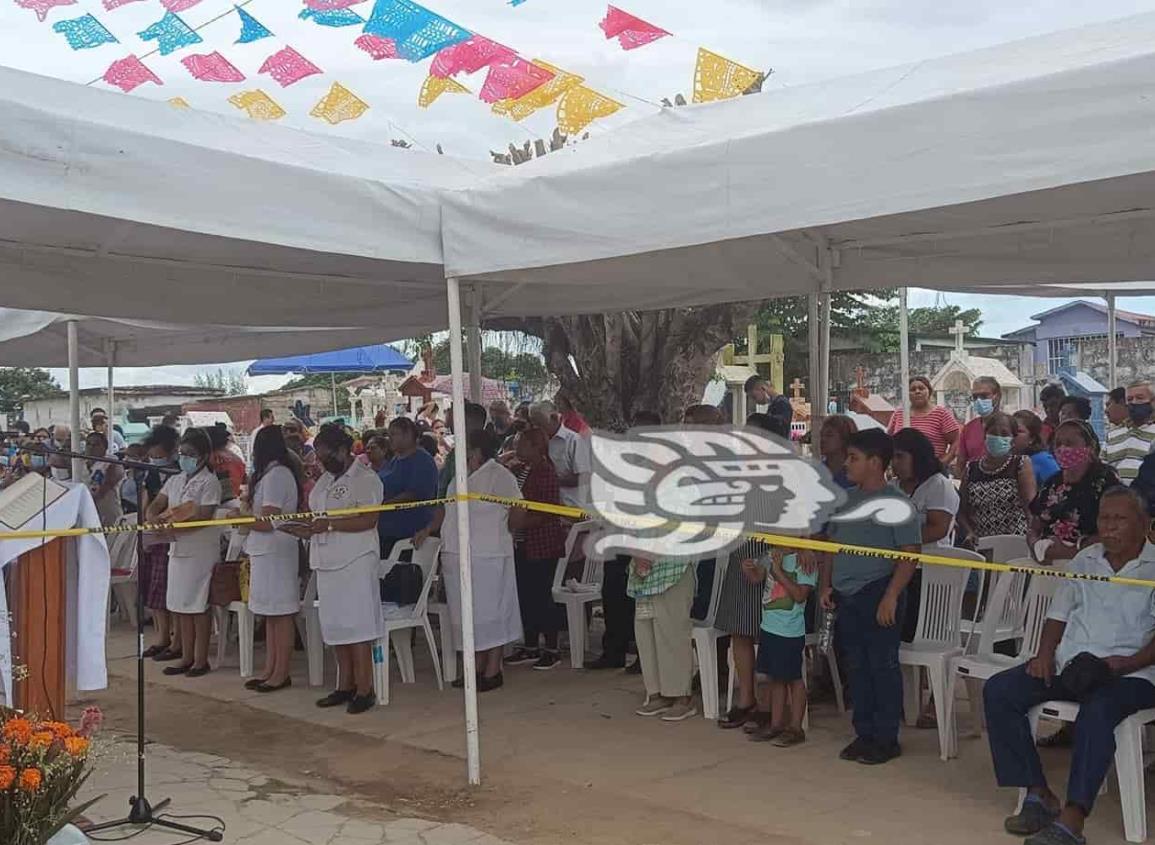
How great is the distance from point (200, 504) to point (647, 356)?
6.10m

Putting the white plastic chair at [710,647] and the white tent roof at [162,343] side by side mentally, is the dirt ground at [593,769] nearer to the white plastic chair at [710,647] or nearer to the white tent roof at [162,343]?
the white plastic chair at [710,647]

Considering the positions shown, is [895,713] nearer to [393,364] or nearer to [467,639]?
[467,639]

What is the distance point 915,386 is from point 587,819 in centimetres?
566

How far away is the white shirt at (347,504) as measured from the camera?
250 inches

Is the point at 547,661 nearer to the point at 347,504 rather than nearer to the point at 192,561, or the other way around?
the point at 347,504

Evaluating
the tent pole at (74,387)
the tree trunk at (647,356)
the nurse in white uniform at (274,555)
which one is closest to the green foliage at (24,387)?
the tree trunk at (647,356)

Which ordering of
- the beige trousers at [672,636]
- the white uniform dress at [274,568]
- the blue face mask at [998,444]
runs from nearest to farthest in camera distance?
1. the beige trousers at [672,636]
2. the blue face mask at [998,444]
3. the white uniform dress at [274,568]

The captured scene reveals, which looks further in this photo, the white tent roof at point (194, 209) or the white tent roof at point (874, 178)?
the white tent roof at point (194, 209)

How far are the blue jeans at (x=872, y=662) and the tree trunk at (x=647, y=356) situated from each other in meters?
6.98

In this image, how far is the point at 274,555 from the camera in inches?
272

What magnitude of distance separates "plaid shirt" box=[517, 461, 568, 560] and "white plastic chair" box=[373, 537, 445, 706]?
0.62 metres

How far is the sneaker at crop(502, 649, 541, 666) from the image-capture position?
7.62 meters

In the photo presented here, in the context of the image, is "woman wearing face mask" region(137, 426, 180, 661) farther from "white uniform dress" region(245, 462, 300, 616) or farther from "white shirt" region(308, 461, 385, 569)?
"white shirt" region(308, 461, 385, 569)

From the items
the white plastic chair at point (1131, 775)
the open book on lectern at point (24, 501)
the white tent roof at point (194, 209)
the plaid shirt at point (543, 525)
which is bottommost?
the white plastic chair at point (1131, 775)
